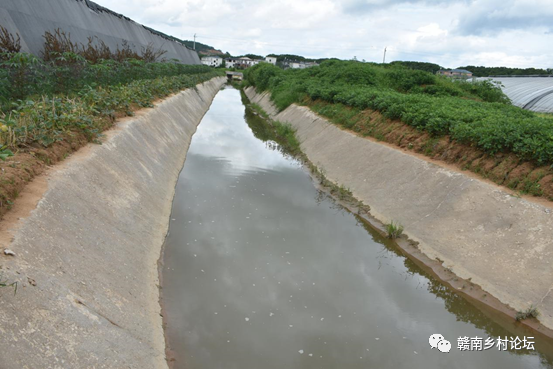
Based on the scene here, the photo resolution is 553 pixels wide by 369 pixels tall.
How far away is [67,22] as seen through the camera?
59.5 feet

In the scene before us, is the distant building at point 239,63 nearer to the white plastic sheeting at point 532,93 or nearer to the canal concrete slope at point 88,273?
the white plastic sheeting at point 532,93

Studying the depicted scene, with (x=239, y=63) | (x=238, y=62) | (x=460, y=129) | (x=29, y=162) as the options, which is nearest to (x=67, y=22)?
(x=29, y=162)

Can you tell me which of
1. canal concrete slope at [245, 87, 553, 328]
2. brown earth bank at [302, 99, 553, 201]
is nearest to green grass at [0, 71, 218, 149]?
canal concrete slope at [245, 87, 553, 328]

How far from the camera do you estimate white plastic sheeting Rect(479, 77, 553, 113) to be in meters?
24.2

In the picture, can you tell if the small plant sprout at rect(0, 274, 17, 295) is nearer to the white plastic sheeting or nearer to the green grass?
the green grass

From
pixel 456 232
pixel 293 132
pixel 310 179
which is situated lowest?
pixel 293 132

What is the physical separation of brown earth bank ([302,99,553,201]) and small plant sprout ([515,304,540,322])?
2.56 meters

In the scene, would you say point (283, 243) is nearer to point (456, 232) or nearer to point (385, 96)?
point (456, 232)

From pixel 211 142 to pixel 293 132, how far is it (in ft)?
14.1

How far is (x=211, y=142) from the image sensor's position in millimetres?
17734

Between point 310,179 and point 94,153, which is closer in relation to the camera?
point 94,153

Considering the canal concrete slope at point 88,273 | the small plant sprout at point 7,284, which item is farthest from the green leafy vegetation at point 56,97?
the small plant sprout at point 7,284

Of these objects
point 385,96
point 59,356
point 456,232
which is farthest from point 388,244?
point 385,96

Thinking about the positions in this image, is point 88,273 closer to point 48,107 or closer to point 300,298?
point 300,298
